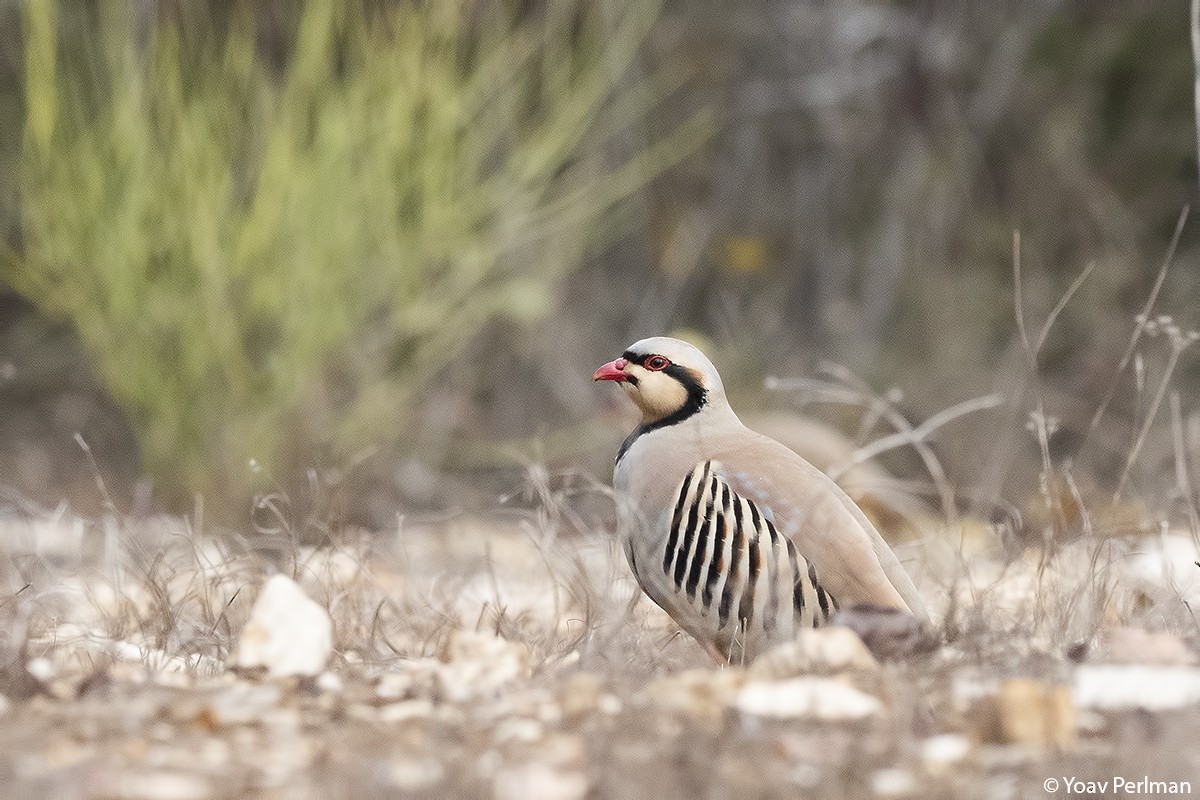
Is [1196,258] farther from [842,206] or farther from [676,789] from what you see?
[676,789]

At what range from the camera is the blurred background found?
5371 millimetres

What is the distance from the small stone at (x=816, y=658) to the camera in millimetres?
2213

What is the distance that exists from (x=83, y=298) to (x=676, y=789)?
14.3ft

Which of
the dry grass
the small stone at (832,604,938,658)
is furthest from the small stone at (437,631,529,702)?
the small stone at (832,604,938,658)

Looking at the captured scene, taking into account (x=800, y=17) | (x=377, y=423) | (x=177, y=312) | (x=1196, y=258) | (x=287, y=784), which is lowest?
(x=287, y=784)

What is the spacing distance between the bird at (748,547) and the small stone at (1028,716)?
62 cm

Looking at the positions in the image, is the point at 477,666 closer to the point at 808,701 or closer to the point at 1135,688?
the point at 808,701

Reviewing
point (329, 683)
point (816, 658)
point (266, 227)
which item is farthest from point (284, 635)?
point (266, 227)

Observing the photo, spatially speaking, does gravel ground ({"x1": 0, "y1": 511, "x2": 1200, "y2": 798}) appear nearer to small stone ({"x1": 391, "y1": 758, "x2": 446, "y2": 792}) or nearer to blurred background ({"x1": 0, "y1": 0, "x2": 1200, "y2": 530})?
small stone ({"x1": 391, "y1": 758, "x2": 446, "y2": 792})

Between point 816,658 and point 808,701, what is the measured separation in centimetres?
23

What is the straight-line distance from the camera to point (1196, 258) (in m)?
7.71

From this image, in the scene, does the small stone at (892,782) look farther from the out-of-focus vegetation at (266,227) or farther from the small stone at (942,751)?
the out-of-focus vegetation at (266,227)

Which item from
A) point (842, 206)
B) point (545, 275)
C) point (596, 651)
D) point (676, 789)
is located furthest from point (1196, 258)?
point (676, 789)

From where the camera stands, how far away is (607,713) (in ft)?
6.74
